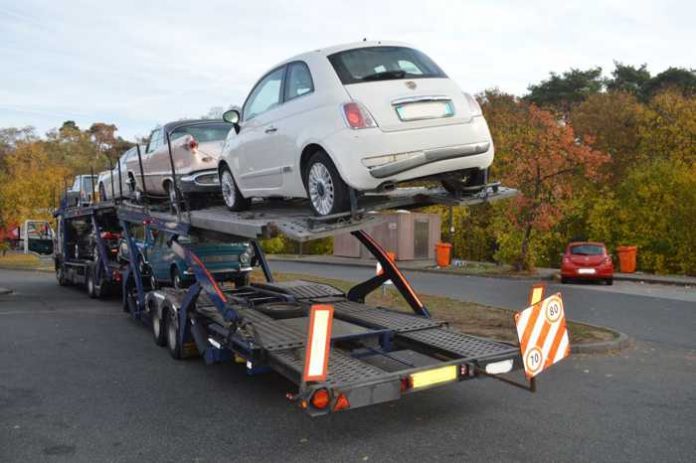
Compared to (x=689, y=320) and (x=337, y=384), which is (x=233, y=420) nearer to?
(x=337, y=384)

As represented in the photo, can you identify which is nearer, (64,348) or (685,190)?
(64,348)

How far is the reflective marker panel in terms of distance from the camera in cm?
433

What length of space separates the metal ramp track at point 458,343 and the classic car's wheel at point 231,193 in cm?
259

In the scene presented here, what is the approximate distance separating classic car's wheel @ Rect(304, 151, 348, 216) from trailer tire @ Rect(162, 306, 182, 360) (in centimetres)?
279

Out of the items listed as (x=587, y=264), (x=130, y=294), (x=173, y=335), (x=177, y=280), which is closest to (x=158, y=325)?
(x=173, y=335)

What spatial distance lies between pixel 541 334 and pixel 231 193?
404 centimetres

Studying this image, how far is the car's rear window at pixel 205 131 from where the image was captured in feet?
30.3

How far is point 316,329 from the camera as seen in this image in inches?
171

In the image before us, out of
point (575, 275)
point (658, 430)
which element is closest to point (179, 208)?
point (658, 430)

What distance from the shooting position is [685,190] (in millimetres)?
22172

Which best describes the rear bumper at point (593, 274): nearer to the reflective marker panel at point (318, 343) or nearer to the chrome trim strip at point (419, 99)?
the chrome trim strip at point (419, 99)

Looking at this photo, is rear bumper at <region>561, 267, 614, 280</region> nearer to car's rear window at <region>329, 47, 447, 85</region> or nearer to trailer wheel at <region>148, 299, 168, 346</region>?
trailer wheel at <region>148, 299, 168, 346</region>

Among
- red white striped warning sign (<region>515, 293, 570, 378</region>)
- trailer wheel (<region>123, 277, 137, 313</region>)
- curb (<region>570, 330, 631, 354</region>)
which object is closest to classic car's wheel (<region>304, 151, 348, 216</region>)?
red white striped warning sign (<region>515, 293, 570, 378</region>)

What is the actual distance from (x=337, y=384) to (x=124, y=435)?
6.30ft
